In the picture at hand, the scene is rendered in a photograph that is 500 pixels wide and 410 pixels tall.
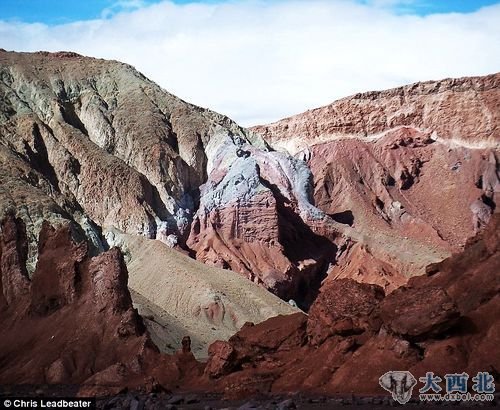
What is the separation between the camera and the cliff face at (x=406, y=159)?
132 metres

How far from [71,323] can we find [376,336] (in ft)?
99.6

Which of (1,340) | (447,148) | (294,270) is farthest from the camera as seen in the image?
(447,148)

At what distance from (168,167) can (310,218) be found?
20661 millimetres

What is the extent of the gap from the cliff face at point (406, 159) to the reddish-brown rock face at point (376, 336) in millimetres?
81260

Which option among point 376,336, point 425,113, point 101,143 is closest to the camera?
point 376,336

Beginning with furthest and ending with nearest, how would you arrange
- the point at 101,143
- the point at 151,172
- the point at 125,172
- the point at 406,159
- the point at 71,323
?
the point at 406,159 < the point at 101,143 < the point at 151,172 < the point at 125,172 < the point at 71,323

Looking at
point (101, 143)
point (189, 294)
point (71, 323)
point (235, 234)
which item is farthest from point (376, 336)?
point (101, 143)

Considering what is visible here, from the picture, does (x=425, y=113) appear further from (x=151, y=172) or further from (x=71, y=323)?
(x=71, y=323)

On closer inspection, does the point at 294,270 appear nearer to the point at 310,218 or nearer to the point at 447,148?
the point at 310,218

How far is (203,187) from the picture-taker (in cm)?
12762

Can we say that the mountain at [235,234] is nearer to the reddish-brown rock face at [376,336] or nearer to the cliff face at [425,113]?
the reddish-brown rock face at [376,336]

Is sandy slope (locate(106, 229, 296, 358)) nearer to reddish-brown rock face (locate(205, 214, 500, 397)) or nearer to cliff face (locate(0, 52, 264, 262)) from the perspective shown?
cliff face (locate(0, 52, 264, 262))

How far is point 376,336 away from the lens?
3569 cm

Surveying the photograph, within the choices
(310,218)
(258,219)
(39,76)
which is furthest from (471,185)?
(39,76)
